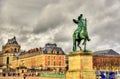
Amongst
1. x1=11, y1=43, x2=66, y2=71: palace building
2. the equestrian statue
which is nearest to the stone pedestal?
the equestrian statue

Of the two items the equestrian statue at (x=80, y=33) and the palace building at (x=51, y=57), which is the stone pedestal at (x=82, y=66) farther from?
the palace building at (x=51, y=57)

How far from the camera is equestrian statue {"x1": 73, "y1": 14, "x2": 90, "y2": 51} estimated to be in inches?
1056

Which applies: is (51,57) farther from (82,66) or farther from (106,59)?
(82,66)

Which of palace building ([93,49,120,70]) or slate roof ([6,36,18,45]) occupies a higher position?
slate roof ([6,36,18,45])

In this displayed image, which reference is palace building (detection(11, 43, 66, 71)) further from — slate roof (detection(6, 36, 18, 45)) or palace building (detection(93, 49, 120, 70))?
slate roof (detection(6, 36, 18, 45))

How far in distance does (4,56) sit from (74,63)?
16877 centimetres

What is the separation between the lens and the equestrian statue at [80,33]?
1056 inches

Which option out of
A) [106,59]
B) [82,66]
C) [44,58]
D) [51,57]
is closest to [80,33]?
[82,66]

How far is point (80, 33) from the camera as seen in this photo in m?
27.0

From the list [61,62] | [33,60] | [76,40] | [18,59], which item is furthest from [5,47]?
[76,40]

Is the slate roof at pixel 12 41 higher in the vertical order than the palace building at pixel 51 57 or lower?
higher

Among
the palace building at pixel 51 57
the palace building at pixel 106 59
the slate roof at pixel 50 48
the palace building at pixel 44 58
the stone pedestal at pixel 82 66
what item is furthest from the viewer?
the palace building at pixel 106 59

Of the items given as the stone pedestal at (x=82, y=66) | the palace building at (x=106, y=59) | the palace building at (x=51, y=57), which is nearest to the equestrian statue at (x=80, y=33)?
the stone pedestal at (x=82, y=66)

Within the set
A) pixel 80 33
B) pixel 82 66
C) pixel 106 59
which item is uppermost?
pixel 106 59
